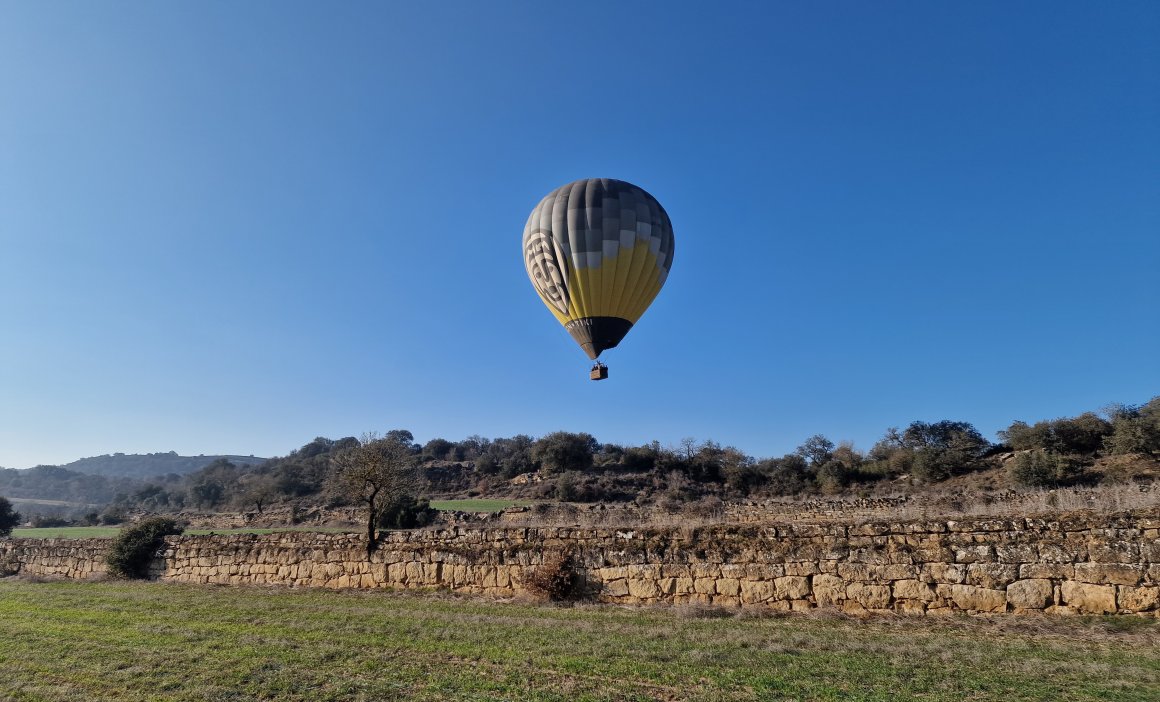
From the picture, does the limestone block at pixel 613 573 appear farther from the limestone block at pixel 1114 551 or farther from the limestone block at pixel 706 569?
the limestone block at pixel 1114 551

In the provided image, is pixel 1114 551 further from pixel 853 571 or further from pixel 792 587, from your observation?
pixel 792 587

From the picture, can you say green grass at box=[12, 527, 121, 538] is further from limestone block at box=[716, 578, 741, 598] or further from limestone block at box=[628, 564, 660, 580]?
limestone block at box=[716, 578, 741, 598]

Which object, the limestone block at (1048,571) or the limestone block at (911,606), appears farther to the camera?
the limestone block at (911,606)

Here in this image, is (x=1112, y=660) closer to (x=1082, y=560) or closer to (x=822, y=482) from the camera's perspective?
(x=1082, y=560)

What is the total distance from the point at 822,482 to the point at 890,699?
32411 mm

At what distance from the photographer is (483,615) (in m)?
9.73

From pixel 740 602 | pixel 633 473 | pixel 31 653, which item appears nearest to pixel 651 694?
pixel 740 602

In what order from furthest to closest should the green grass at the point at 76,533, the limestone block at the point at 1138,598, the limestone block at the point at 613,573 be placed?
the green grass at the point at 76,533 → the limestone block at the point at 613,573 → the limestone block at the point at 1138,598

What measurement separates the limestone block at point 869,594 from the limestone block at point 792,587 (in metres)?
0.65

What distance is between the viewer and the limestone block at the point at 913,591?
860 centimetres

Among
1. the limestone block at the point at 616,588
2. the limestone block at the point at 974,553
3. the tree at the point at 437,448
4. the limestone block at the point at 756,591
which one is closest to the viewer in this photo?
the limestone block at the point at 974,553

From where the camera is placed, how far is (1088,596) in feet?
25.6

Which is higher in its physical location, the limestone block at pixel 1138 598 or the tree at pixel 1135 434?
the tree at pixel 1135 434

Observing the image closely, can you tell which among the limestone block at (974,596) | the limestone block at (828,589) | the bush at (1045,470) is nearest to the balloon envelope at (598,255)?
the limestone block at (828,589)
